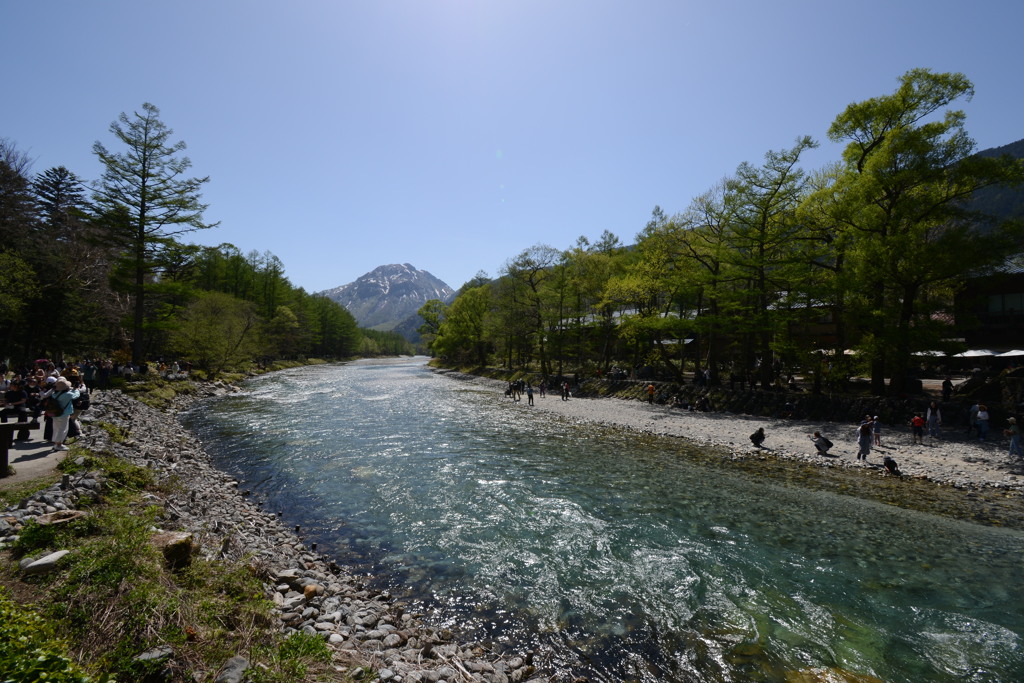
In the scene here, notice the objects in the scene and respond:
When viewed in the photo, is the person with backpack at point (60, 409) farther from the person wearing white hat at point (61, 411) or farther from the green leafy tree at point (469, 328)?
the green leafy tree at point (469, 328)

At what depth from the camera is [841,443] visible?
18906 mm

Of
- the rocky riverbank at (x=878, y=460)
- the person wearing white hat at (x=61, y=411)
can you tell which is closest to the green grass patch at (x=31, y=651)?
the person wearing white hat at (x=61, y=411)

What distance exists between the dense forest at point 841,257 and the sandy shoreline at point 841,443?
4.17 meters

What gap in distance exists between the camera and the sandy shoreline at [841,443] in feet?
47.7

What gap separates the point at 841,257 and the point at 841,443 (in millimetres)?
14447

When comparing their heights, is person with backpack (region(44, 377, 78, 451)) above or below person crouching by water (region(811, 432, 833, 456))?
above

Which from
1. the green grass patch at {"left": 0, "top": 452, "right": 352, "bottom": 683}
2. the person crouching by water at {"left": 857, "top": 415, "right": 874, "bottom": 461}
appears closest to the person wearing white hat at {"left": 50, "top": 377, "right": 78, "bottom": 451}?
the green grass patch at {"left": 0, "top": 452, "right": 352, "bottom": 683}

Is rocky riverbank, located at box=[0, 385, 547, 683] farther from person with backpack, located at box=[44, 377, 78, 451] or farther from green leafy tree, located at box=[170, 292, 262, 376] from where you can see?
green leafy tree, located at box=[170, 292, 262, 376]

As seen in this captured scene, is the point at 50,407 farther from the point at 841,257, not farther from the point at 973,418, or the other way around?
the point at 841,257

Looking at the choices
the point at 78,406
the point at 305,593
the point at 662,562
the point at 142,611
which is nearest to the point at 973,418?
the point at 662,562

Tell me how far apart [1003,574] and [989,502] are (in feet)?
17.8

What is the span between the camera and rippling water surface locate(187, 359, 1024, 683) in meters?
6.34

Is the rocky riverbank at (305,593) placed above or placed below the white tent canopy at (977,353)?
below

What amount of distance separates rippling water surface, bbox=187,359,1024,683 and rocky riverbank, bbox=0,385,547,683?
0.57m
